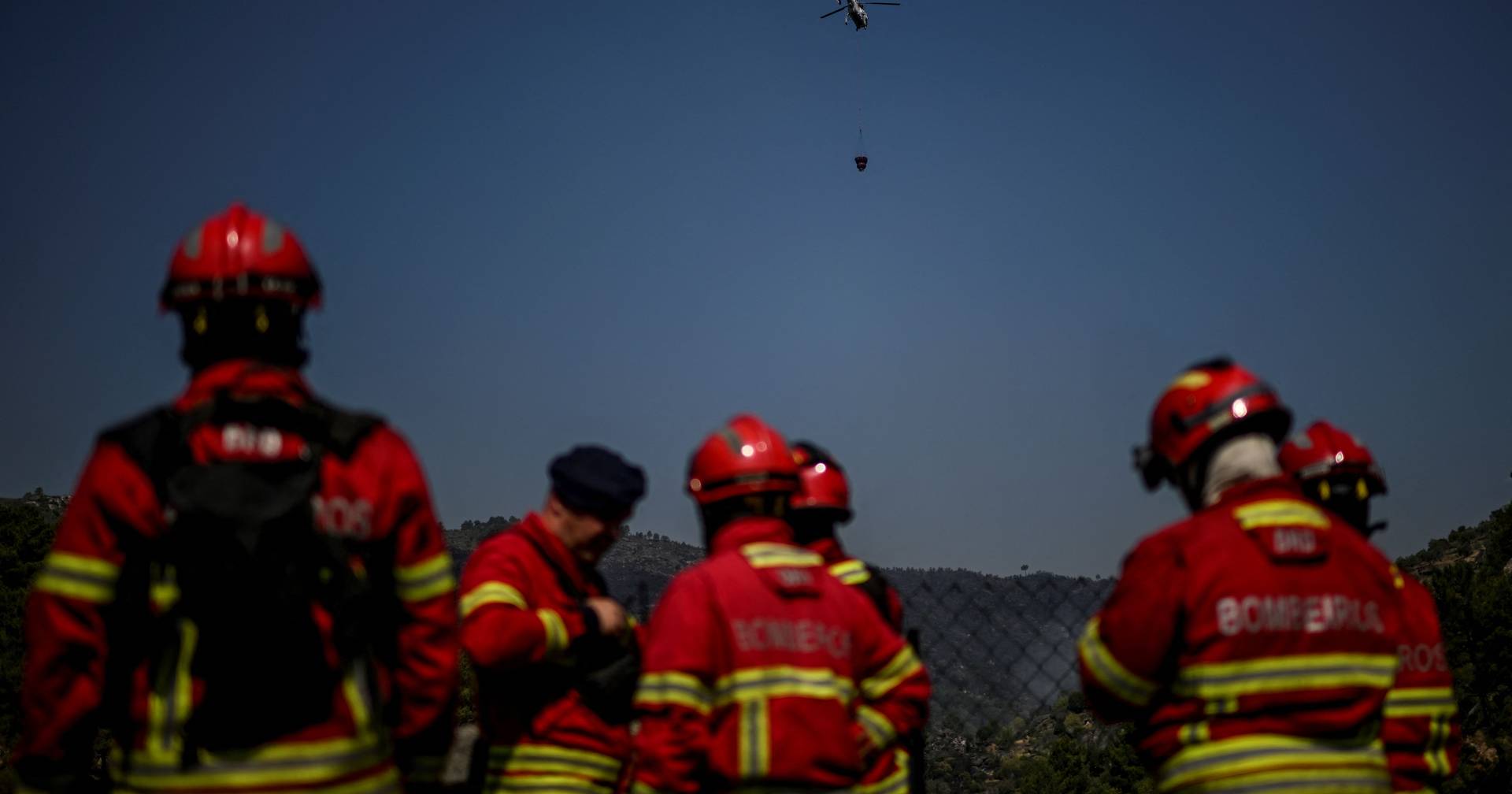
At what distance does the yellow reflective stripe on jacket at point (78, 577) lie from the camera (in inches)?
130

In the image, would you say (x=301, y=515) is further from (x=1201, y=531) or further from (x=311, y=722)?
(x=1201, y=531)

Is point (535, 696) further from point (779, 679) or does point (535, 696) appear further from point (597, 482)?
point (779, 679)

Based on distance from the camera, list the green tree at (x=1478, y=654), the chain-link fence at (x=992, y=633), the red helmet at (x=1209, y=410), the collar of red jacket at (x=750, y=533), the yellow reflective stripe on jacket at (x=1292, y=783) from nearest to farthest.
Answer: the yellow reflective stripe on jacket at (x=1292, y=783) < the red helmet at (x=1209, y=410) < the collar of red jacket at (x=750, y=533) < the chain-link fence at (x=992, y=633) < the green tree at (x=1478, y=654)

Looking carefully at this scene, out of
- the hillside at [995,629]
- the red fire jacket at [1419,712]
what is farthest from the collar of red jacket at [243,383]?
the red fire jacket at [1419,712]

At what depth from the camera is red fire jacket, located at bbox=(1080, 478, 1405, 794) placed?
4102 mm

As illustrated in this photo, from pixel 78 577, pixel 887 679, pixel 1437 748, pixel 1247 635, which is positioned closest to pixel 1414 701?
pixel 1437 748

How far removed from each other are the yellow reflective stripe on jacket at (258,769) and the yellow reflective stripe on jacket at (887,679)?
1.94 meters

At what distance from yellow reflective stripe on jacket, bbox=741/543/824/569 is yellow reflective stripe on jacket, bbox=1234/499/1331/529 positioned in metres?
1.39

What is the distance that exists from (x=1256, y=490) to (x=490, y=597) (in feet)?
8.79

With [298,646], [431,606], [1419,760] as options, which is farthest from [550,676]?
[1419,760]

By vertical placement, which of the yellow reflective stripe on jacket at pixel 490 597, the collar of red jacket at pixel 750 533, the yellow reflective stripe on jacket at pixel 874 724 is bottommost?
the yellow reflective stripe on jacket at pixel 874 724

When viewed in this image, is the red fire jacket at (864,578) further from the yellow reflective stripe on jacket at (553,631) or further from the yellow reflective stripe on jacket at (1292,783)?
the yellow reflective stripe on jacket at (1292,783)

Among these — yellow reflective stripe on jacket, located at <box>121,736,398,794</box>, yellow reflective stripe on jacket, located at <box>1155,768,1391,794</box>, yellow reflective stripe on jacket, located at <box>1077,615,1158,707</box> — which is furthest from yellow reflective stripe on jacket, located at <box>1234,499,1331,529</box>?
yellow reflective stripe on jacket, located at <box>121,736,398,794</box>

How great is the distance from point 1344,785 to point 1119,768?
3000cm
